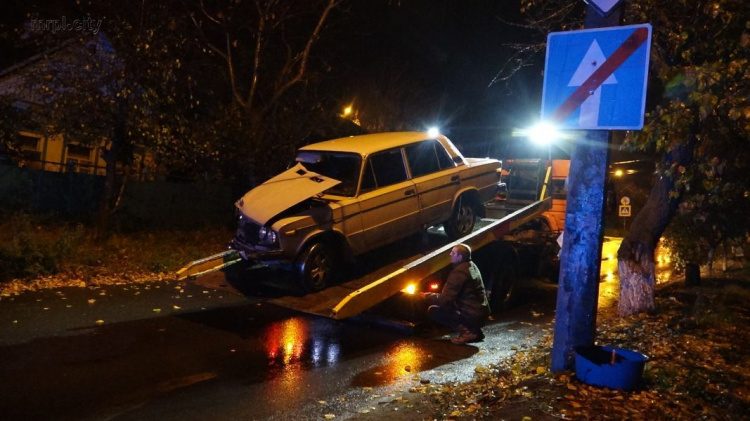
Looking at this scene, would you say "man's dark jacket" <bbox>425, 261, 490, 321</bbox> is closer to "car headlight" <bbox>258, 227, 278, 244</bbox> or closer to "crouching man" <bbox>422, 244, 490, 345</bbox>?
→ "crouching man" <bbox>422, 244, 490, 345</bbox>

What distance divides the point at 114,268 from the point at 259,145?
5.39m

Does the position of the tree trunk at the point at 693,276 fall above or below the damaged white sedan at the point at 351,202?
below

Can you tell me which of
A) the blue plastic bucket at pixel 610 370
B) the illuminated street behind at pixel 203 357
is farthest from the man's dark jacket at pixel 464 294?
the blue plastic bucket at pixel 610 370

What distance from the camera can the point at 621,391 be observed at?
4750 mm

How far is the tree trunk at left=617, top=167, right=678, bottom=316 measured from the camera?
929 cm

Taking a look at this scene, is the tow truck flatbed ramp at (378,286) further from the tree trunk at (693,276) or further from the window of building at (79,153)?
the window of building at (79,153)

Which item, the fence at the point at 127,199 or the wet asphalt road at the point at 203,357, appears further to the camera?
the fence at the point at 127,199

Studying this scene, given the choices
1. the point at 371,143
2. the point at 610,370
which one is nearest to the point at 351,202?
the point at 371,143

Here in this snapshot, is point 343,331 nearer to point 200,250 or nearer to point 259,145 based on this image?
point 200,250

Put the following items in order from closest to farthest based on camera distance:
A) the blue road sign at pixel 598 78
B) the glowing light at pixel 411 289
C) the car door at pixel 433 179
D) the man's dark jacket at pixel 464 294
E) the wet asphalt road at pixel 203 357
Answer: the blue road sign at pixel 598 78
the wet asphalt road at pixel 203 357
the man's dark jacket at pixel 464 294
the glowing light at pixel 411 289
the car door at pixel 433 179

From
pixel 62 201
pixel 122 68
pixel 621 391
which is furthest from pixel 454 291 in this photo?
pixel 62 201

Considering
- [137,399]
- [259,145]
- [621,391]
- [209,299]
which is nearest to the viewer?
[621,391]

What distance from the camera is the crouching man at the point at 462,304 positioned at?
7.63 meters

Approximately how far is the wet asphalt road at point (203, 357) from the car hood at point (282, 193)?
1.45 metres
